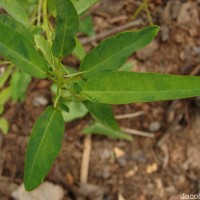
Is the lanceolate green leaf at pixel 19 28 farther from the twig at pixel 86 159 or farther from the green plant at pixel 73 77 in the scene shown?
A: the twig at pixel 86 159

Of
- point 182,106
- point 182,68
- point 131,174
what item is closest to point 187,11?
point 182,68

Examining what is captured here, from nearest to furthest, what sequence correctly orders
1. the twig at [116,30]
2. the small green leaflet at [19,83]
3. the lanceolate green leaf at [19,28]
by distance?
1. the lanceolate green leaf at [19,28]
2. the small green leaflet at [19,83]
3. the twig at [116,30]

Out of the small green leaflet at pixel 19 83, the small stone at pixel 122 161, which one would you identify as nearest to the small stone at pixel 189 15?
the small stone at pixel 122 161

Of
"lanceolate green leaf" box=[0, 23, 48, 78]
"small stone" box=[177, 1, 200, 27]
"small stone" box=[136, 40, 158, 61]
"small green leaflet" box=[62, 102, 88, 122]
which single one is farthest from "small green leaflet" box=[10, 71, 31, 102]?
"small stone" box=[177, 1, 200, 27]

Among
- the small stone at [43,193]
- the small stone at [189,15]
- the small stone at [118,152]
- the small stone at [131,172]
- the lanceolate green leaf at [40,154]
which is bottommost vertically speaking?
the lanceolate green leaf at [40,154]

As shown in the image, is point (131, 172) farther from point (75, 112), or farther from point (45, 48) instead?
point (45, 48)

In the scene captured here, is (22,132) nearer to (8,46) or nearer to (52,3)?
(52,3)

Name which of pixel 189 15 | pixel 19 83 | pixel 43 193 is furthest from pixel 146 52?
pixel 43 193
